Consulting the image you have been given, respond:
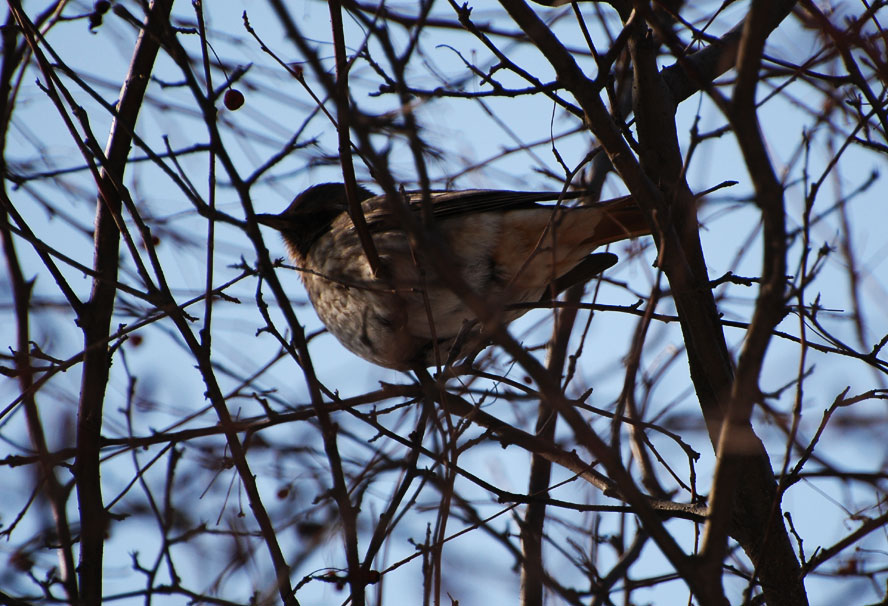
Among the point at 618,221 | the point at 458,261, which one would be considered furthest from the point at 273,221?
the point at 618,221

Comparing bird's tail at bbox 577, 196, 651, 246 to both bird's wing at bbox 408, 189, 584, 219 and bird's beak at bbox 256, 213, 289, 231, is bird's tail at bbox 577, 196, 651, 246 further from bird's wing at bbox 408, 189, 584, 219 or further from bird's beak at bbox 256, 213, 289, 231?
bird's beak at bbox 256, 213, 289, 231

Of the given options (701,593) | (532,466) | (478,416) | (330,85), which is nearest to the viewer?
(330,85)

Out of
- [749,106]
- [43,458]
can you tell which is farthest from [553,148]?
[43,458]

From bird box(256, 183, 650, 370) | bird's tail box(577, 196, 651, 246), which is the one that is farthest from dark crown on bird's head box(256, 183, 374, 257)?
bird's tail box(577, 196, 651, 246)

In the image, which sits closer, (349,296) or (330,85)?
(330,85)

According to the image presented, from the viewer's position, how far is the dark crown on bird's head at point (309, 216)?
5.05 meters

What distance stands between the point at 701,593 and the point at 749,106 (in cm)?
98

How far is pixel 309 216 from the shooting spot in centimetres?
516

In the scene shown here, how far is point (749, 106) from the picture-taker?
1644 millimetres

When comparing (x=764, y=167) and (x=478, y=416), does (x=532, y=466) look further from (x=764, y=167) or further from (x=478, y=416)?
(x=764, y=167)

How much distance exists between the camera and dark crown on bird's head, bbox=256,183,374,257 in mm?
5055

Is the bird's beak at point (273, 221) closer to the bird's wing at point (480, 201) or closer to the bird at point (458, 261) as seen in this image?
the bird at point (458, 261)

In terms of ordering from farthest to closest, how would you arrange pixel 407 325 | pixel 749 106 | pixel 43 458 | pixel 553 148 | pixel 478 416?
pixel 407 325, pixel 478 416, pixel 553 148, pixel 43 458, pixel 749 106

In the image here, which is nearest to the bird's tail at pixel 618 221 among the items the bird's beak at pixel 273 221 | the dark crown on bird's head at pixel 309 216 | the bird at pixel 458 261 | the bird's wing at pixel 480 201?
the bird at pixel 458 261
